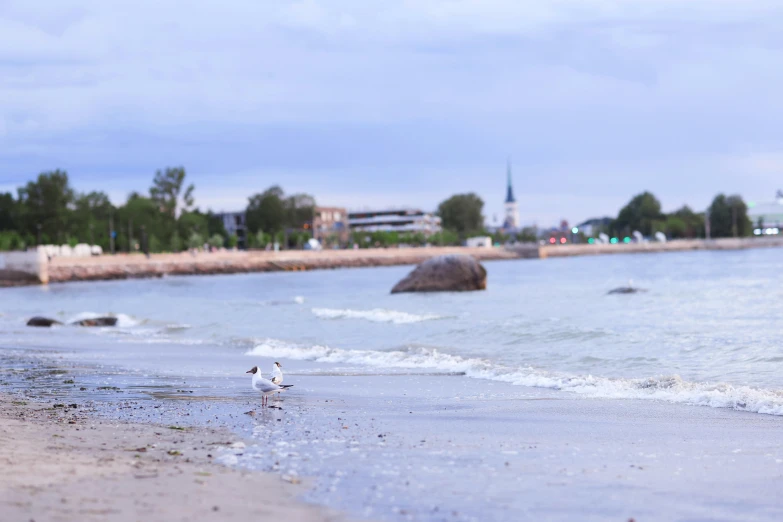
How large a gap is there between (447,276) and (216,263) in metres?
75.4

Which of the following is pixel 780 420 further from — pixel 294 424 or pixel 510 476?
pixel 294 424

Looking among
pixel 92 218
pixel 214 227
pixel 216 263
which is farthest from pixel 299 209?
pixel 216 263

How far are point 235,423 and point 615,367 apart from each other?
7.69m

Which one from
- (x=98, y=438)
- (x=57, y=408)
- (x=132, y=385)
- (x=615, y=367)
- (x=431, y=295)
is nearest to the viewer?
(x=98, y=438)

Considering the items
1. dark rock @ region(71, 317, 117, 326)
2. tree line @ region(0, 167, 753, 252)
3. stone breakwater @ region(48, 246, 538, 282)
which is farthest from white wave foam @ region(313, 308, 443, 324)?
tree line @ region(0, 167, 753, 252)

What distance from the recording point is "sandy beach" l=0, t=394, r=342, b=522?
5902mm

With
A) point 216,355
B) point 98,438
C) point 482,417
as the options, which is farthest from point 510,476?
point 216,355

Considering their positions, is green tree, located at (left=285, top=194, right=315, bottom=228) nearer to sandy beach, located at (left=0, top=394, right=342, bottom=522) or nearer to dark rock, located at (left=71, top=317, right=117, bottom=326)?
dark rock, located at (left=71, top=317, right=117, bottom=326)

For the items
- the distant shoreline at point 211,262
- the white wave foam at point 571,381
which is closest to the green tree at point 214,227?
the distant shoreline at point 211,262

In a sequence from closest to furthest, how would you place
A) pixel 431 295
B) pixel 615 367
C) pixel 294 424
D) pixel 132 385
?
1. pixel 294 424
2. pixel 132 385
3. pixel 615 367
4. pixel 431 295

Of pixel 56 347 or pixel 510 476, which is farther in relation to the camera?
pixel 56 347

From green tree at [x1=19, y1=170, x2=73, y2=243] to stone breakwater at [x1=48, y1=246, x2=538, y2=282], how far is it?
18274 millimetres

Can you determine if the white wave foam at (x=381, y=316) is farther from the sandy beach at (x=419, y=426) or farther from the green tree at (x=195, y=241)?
the green tree at (x=195, y=241)

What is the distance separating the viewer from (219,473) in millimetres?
7105
